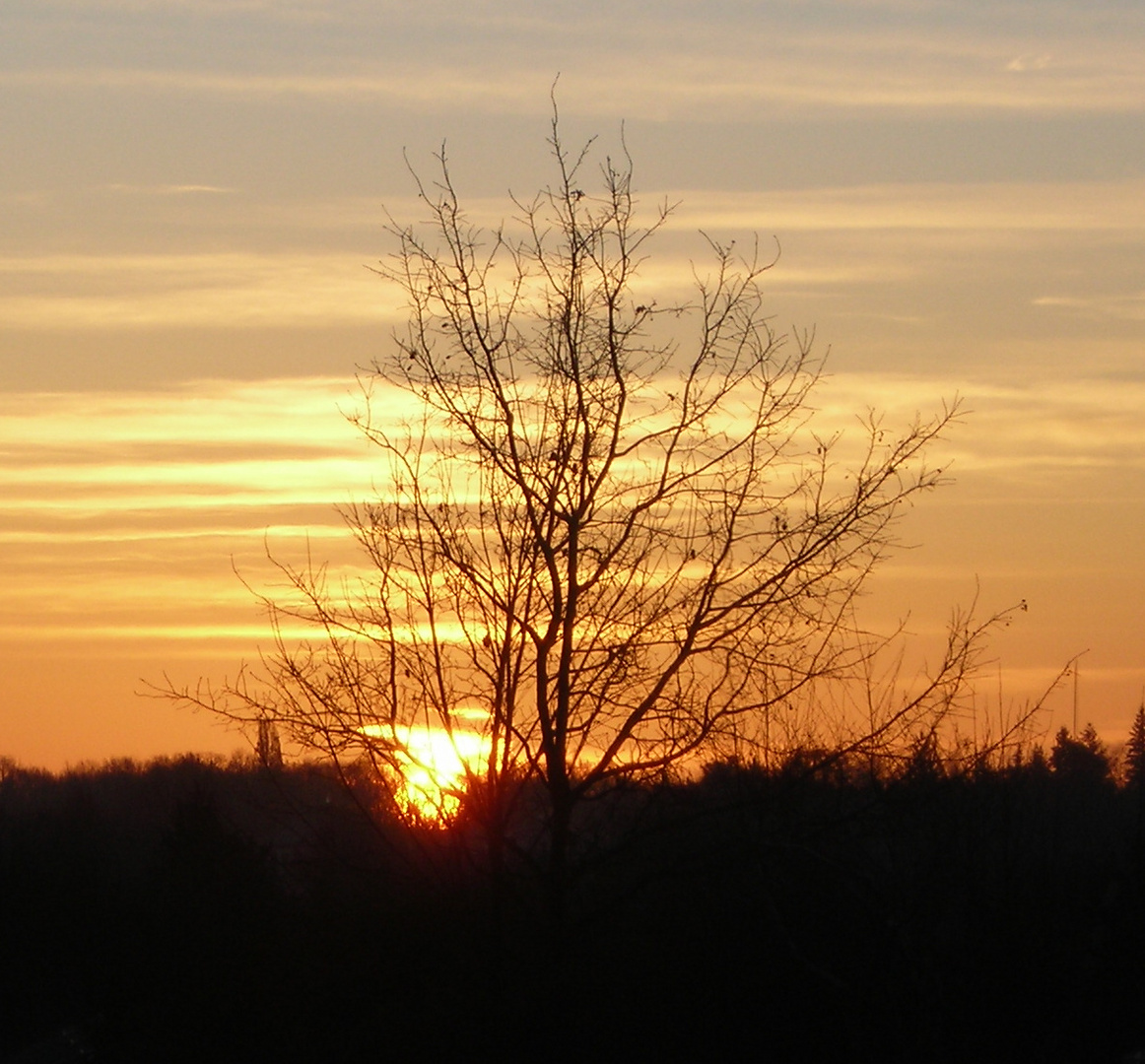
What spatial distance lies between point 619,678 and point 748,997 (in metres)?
2.65

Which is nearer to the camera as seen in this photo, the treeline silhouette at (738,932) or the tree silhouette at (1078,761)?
the treeline silhouette at (738,932)

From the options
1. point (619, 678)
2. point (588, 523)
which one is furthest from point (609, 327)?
point (619, 678)

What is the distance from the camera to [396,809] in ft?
44.6

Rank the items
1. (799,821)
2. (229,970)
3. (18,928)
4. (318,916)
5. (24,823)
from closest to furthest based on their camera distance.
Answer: (799,821)
(318,916)
(229,970)
(18,928)
(24,823)

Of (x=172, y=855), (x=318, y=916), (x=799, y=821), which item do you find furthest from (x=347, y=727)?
(x=172, y=855)

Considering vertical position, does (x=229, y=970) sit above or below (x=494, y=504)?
below

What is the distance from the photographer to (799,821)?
1308cm

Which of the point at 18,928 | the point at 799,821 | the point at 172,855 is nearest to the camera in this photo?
the point at 799,821

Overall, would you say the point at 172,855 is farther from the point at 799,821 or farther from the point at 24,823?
the point at 24,823

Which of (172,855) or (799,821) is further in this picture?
(172,855)

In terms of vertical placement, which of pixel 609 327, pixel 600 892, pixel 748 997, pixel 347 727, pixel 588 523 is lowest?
pixel 748 997

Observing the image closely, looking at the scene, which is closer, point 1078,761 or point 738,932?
point 738,932

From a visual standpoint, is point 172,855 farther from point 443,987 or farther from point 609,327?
point 609,327

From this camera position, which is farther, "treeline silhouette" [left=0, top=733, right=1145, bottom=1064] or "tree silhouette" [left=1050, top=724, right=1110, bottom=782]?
"tree silhouette" [left=1050, top=724, right=1110, bottom=782]
